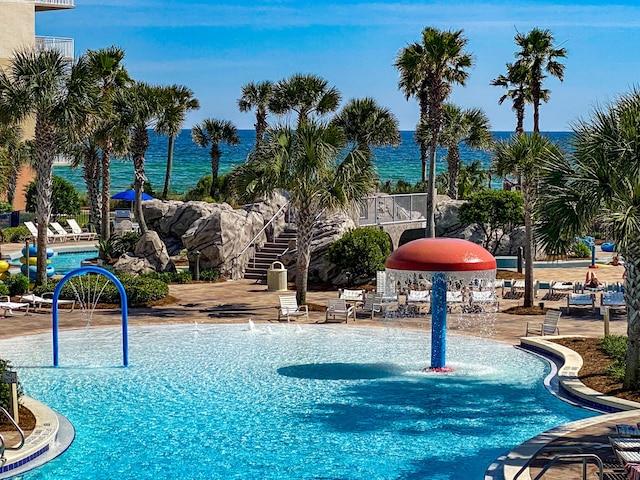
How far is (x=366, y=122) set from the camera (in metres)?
48.3

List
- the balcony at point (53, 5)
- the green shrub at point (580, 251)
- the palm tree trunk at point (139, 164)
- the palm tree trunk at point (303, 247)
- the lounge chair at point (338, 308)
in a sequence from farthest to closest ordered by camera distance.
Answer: the balcony at point (53, 5)
the green shrub at point (580, 251)
the palm tree trunk at point (139, 164)
the palm tree trunk at point (303, 247)
the lounge chair at point (338, 308)

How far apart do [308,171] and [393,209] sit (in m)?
11.1

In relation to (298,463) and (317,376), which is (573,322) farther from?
(298,463)

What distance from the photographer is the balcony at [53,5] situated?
6334 centimetres

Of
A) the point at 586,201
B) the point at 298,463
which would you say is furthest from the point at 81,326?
the point at 586,201

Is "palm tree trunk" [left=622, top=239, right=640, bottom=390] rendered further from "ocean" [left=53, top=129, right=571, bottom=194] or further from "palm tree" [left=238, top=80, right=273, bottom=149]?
"ocean" [left=53, top=129, right=571, bottom=194]

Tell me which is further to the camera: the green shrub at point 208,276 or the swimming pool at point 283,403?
the green shrub at point 208,276

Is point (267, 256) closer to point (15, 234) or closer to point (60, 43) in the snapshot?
point (15, 234)

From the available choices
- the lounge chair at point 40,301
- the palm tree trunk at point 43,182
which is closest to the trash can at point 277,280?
the lounge chair at point 40,301

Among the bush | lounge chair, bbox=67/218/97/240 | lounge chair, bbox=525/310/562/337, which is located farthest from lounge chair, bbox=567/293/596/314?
lounge chair, bbox=67/218/97/240

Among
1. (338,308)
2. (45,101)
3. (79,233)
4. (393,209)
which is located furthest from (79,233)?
(338,308)

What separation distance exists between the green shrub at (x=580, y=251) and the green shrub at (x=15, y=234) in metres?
24.5

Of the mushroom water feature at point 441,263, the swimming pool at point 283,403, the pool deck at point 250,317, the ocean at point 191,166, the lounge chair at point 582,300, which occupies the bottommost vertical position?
the swimming pool at point 283,403

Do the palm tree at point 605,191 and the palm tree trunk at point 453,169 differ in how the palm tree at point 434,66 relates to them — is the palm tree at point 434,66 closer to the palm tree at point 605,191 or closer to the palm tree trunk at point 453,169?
the palm tree trunk at point 453,169
